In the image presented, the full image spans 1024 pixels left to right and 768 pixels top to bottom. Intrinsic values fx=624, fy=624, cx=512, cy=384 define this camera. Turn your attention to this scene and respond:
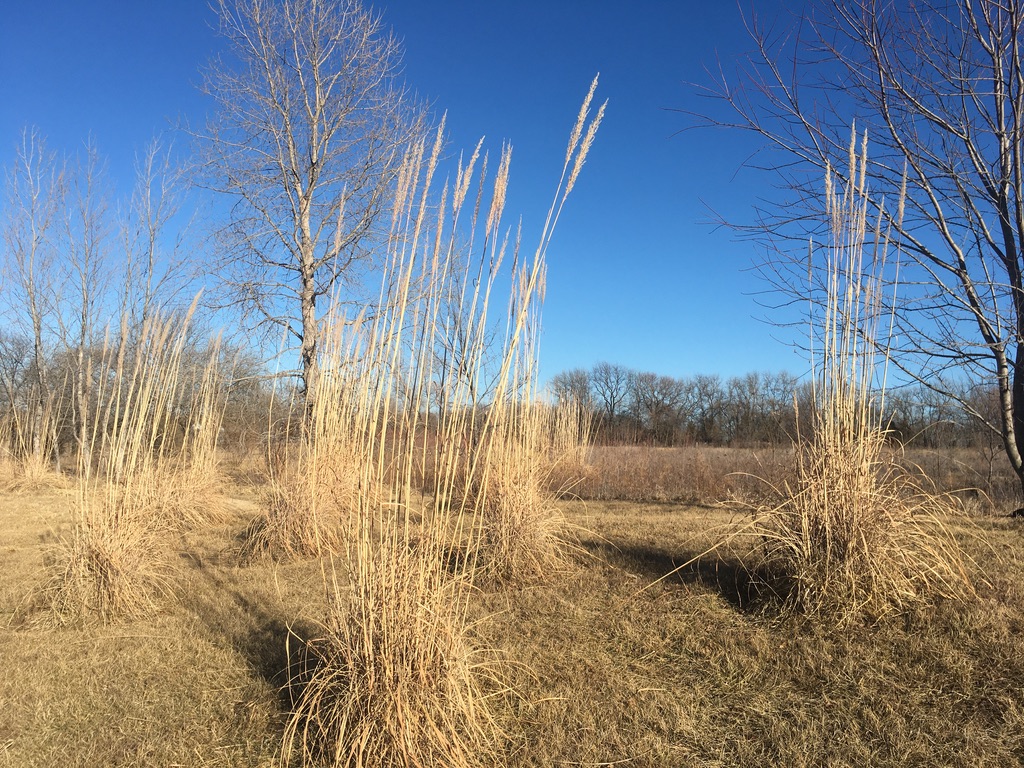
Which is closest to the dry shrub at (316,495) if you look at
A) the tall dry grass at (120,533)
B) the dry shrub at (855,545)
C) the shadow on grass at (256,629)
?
the shadow on grass at (256,629)

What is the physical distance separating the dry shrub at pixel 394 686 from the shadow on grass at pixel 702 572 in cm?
168

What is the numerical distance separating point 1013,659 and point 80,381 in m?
13.3

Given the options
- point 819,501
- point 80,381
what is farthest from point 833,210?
point 80,381

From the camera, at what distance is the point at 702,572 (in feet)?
13.5

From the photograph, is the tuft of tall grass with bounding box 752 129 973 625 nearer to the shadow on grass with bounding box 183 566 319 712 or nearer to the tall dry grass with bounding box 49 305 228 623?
the shadow on grass with bounding box 183 566 319 712

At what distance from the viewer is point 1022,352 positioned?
202 inches

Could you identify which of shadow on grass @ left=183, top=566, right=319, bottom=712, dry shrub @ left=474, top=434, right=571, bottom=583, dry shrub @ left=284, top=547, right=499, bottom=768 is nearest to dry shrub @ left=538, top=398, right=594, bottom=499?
dry shrub @ left=474, top=434, right=571, bottom=583

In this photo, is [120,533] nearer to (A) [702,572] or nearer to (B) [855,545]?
(A) [702,572]

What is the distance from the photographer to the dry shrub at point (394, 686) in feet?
7.14

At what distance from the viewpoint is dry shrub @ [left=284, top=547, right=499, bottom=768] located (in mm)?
2176

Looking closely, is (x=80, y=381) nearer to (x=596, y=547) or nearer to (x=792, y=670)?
(x=596, y=547)

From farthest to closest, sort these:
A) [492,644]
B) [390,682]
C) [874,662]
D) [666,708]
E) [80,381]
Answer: [80,381], [492,644], [874,662], [666,708], [390,682]

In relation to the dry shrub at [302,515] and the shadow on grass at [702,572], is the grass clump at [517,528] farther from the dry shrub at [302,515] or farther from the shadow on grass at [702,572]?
the dry shrub at [302,515]

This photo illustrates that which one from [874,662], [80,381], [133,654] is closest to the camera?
[874,662]
